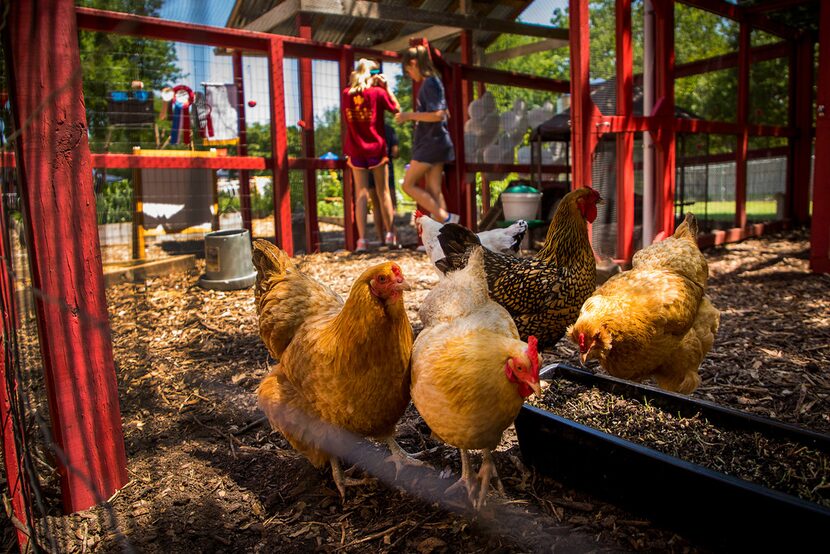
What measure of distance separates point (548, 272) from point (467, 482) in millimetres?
1264

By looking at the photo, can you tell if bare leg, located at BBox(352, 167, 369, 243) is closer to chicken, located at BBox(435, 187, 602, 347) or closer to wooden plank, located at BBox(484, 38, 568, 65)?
chicken, located at BBox(435, 187, 602, 347)

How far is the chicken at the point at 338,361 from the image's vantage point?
6.29 feet

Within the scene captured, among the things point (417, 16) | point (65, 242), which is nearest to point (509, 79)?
point (417, 16)

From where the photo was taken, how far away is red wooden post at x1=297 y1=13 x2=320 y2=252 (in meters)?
6.48

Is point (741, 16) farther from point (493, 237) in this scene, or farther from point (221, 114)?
point (221, 114)

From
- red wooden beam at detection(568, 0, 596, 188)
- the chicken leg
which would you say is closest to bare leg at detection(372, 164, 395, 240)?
red wooden beam at detection(568, 0, 596, 188)

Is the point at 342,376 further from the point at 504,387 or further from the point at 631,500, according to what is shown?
the point at 631,500

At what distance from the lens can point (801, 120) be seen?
7.99m

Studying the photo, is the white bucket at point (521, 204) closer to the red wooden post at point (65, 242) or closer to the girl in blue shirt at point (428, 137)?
the girl in blue shirt at point (428, 137)

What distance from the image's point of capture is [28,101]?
169 cm

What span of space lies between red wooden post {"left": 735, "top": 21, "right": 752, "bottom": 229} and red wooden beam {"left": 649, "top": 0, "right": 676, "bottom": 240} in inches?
82.8

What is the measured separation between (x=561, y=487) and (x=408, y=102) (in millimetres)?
16084

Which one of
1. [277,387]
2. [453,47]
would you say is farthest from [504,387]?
[453,47]

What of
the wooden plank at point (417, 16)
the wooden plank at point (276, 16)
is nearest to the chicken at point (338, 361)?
the wooden plank at point (417, 16)
